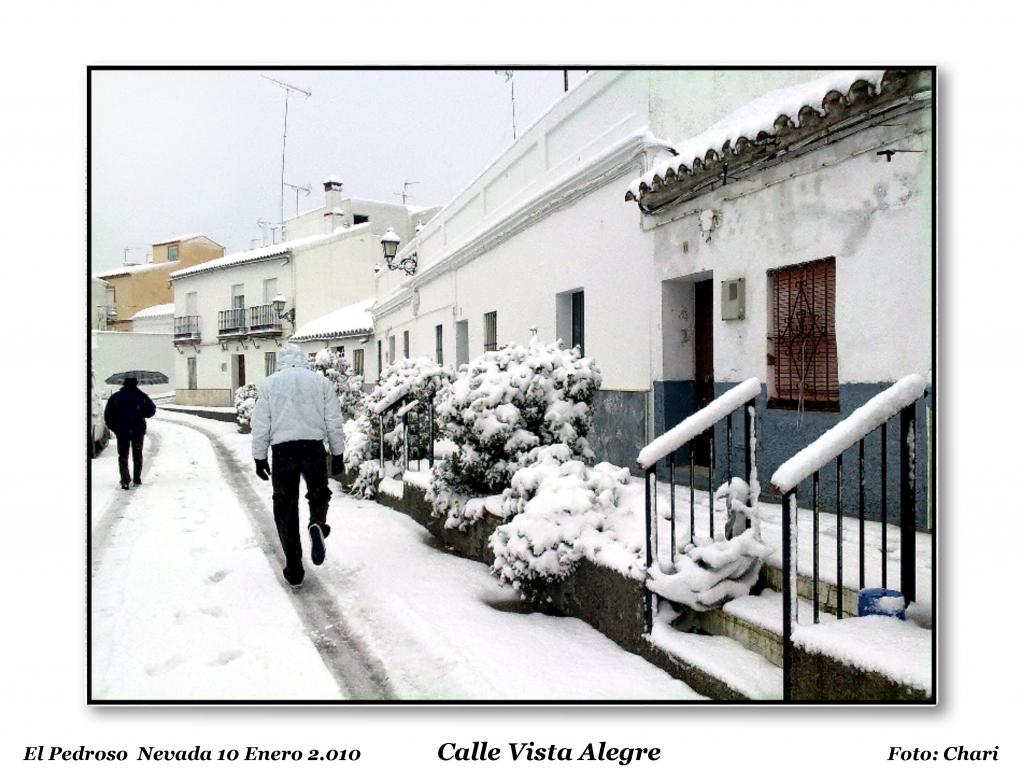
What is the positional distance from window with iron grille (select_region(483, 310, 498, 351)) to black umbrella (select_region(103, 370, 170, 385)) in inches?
218

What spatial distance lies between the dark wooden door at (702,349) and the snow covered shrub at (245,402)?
142 inches

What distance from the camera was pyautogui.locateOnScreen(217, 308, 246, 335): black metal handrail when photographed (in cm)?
597

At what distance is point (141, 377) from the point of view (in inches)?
197

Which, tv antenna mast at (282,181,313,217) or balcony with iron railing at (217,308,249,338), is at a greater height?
tv antenna mast at (282,181,313,217)

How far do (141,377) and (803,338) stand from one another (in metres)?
4.32

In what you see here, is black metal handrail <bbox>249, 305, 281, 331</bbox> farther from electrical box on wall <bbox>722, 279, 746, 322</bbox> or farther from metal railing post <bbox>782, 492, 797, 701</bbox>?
metal railing post <bbox>782, 492, 797, 701</bbox>

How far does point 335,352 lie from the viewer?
1140 cm

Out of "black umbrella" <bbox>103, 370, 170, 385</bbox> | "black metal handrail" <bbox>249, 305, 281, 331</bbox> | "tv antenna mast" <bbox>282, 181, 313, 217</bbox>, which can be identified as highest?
"tv antenna mast" <bbox>282, 181, 313, 217</bbox>

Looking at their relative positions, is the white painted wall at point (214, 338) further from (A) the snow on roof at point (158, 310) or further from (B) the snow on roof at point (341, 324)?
(B) the snow on roof at point (341, 324)

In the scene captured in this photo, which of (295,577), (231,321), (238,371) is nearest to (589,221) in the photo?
(231,321)

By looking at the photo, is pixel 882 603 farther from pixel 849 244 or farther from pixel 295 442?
pixel 295 442

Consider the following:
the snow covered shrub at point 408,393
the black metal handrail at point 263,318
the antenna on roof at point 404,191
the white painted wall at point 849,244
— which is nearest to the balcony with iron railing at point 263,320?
the black metal handrail at point 263,318

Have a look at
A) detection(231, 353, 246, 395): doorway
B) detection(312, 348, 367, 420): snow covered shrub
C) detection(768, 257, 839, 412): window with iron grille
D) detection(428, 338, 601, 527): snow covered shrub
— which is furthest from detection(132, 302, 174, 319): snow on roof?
detection(312, 348, 367, 420): snow covered shrub

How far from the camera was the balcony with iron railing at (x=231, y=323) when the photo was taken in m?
5.99
